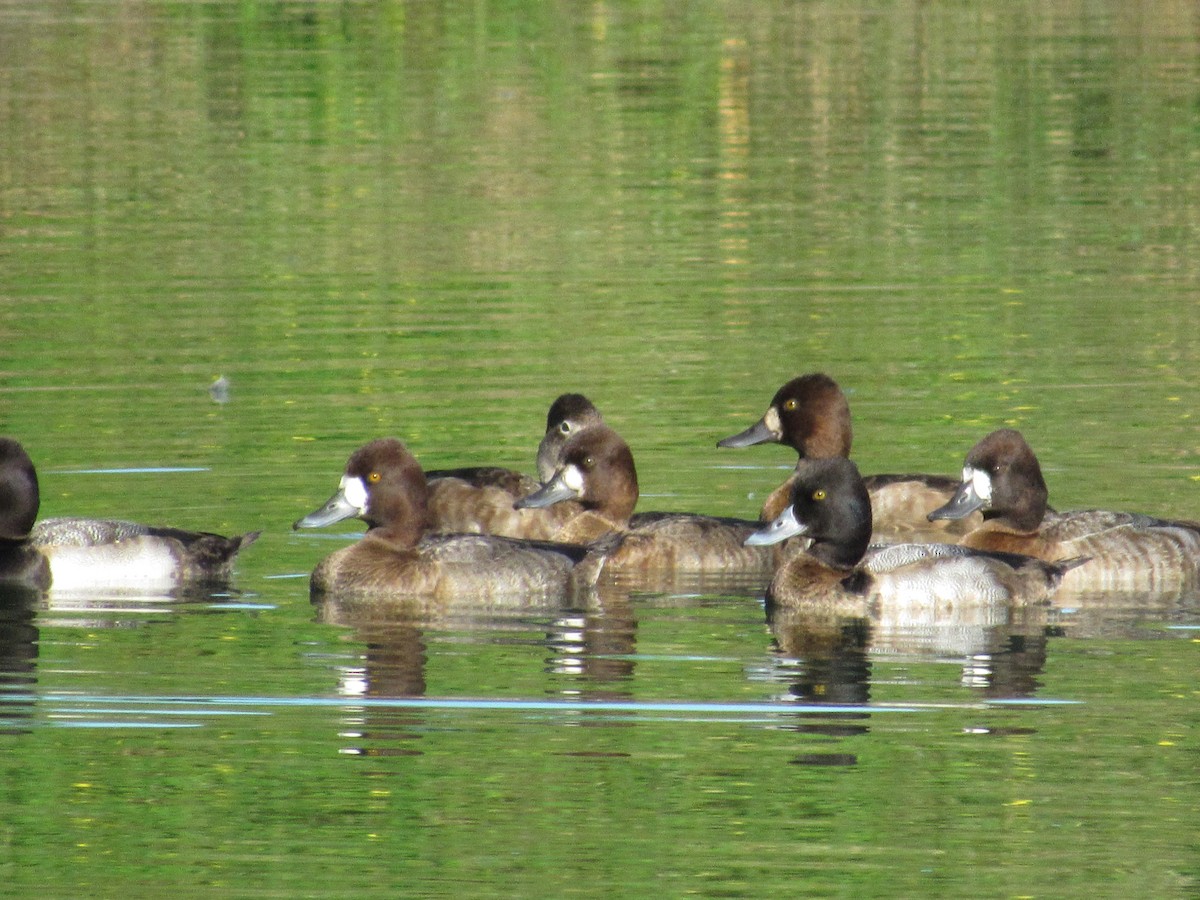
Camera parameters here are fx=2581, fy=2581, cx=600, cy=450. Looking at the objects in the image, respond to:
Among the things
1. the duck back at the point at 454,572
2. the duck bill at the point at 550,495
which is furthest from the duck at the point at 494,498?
the duck back at the point at 454,572

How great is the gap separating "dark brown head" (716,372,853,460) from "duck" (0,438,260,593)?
12.1 feet

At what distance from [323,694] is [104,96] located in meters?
26.8

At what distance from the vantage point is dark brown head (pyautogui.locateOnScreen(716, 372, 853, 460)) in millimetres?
16453

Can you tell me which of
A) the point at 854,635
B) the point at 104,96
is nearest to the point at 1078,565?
the point at 854,635

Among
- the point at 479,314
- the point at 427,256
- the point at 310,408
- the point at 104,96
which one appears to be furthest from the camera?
the point at 104,96

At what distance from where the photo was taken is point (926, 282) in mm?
23391

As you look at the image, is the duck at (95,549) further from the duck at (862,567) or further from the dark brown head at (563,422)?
the duck at (862,567)

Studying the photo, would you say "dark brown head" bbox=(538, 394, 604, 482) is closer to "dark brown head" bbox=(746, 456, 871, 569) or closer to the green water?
the green water

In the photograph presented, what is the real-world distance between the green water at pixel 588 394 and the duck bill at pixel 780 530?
0.34 meters

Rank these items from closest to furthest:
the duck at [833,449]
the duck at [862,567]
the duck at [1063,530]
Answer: the duck at [862,567]
the duck at [1063,530]
the duck at [833,449]

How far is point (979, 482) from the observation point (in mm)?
14781

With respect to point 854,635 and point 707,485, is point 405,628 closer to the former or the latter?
point 854,635

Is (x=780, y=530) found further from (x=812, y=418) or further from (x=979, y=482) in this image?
(x=812, y=418)

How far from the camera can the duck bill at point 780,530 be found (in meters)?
14.2
